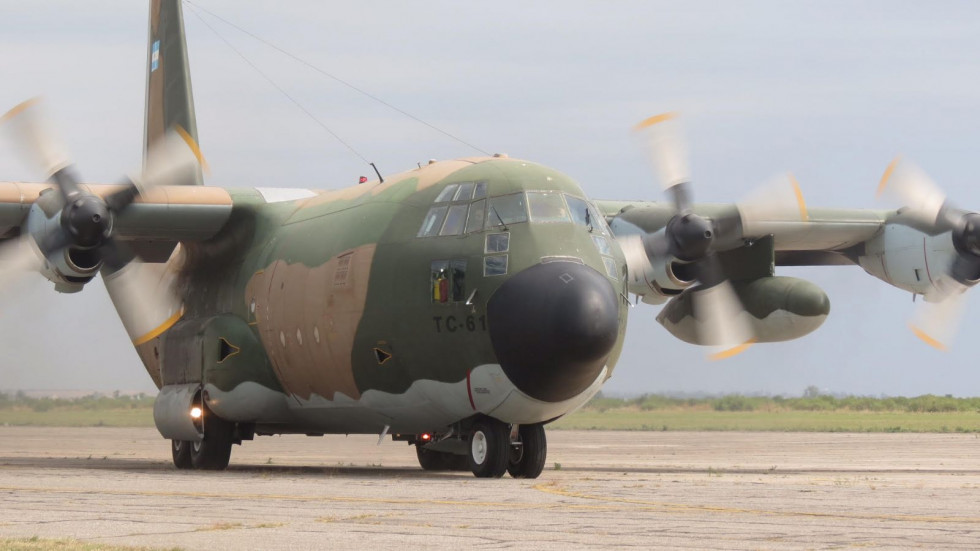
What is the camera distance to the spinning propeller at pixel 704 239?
18141mm

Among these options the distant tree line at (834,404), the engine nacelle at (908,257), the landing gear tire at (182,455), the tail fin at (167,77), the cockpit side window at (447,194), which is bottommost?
the distant tree line at (834,404)

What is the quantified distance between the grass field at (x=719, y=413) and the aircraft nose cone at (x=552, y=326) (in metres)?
18.9

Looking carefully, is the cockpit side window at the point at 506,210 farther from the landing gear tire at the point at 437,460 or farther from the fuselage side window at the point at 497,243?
the landing gear tire at the point at 437,460

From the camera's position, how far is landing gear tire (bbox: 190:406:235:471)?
1909 cm

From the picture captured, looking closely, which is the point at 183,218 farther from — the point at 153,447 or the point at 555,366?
the point at 153,447

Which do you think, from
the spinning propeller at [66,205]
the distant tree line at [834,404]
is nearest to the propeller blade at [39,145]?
the spinning propeller at [66,205]

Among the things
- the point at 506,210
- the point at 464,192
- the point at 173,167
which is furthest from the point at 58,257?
the point at 506,210

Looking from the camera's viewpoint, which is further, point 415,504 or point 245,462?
point 245,462

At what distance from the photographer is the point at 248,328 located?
19.0m

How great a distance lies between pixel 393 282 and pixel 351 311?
0.93m

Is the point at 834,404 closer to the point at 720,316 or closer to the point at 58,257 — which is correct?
the point at 720,316

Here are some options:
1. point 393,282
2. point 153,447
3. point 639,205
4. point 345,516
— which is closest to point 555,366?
point 393,282

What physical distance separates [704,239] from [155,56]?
39.7 ft

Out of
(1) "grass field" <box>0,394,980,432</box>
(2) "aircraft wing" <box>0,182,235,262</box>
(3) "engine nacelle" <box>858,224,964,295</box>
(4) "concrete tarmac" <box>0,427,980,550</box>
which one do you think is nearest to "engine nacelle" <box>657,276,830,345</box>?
(3) "engine nacelle" <box>858,224,964,295</box>
